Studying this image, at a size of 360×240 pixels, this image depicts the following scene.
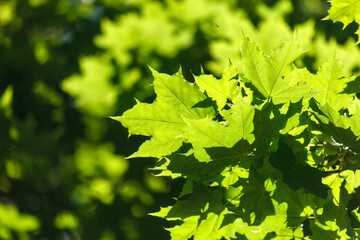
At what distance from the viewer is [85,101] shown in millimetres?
4020

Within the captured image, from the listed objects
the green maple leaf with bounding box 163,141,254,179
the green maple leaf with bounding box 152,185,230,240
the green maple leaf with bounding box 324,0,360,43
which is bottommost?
the green maple leaf with bounding box 152,185,230,240

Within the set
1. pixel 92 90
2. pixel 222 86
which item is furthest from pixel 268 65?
pixel 92 90

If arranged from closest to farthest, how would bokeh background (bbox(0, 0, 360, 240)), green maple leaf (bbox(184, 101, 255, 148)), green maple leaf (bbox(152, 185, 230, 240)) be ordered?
1. green maple leaf (bbox(184, 101, 255, 148))
2. green maple leaf (bbox(152, 185, 230, 240))
3. bokeh background (bbox(0, 0, 360, 240))

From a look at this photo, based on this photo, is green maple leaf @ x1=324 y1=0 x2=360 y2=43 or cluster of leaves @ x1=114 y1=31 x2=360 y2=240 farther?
green maple leaf @ x1=324 y1=0 x2=360 y2=43

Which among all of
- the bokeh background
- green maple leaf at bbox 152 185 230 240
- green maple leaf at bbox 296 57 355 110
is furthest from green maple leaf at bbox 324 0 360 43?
the bokeh background

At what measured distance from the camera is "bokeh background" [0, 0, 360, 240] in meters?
3.44

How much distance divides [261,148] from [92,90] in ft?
10.6

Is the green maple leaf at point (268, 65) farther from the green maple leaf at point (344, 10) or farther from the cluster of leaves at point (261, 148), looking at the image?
the green maple leaf at point (344, 10)

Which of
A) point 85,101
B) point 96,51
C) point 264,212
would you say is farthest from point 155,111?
point 96,51

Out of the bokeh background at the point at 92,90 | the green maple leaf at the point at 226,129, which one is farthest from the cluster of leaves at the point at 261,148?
the bokeh background at the point at 92,90

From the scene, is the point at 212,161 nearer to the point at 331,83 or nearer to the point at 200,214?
the point at 200,214

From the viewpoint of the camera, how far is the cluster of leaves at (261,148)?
0.69 m

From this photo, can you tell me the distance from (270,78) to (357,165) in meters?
0.19

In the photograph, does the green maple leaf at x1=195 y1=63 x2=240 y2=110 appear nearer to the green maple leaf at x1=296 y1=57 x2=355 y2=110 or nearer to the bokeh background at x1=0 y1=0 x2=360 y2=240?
the green maple leaf at x1=296 y1=57 x2=355 y2=110
